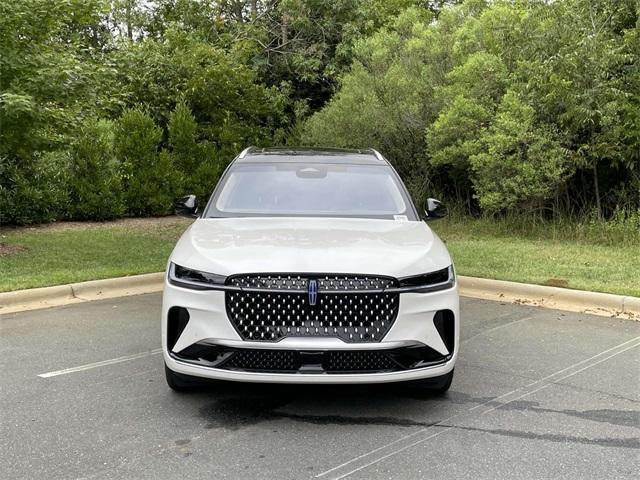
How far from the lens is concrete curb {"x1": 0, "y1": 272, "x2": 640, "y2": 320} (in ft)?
23.5

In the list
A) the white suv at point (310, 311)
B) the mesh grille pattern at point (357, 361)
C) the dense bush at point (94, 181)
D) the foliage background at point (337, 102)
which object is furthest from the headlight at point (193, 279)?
the dense bush at point (94, 181)

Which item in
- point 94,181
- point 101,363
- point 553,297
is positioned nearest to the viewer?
point 101,363

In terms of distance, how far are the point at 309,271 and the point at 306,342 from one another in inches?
16.6

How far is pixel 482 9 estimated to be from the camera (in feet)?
47.9

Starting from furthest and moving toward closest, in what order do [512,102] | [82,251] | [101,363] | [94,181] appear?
[94,181] < [512,102] < [82,251] < [101,363]

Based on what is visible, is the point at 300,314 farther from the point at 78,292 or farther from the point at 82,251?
the point at 82,251

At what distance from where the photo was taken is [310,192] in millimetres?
5496

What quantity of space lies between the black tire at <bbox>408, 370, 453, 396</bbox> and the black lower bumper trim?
0.29 m

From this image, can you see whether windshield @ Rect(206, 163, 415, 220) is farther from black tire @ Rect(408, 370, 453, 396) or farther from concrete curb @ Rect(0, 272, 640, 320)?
concrete curb @ Rect(0, 272, 640, 320)

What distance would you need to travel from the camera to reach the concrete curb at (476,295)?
23.5 feet

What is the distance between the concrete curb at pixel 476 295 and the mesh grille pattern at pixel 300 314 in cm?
424

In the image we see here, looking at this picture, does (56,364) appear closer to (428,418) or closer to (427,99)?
(428,418)

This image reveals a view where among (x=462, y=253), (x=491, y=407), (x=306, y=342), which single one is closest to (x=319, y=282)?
(x=306, y=342)

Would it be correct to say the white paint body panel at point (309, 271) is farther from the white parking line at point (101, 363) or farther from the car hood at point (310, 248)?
the white parking line at point (101, 363)
